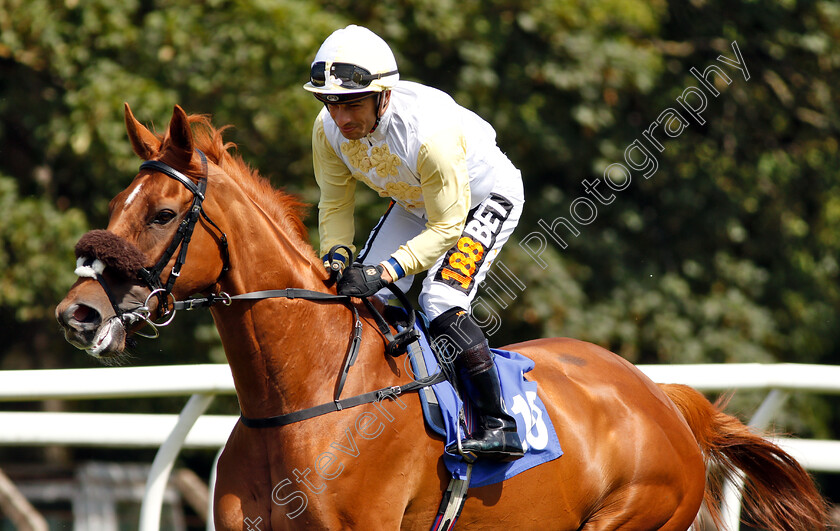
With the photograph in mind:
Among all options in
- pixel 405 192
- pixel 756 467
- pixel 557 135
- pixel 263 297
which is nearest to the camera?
pixel 263 297

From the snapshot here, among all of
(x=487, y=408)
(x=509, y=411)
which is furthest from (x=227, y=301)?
(x=509, y=411)

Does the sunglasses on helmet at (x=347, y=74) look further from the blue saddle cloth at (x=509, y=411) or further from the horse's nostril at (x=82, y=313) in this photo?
the horse's nostril at (x=82, y=313)

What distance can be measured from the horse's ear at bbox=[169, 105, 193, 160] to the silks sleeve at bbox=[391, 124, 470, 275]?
2.78 ft

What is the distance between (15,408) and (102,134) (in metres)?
4.68

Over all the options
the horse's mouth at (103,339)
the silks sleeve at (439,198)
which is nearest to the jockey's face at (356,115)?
the silks sleeve at (439,198)

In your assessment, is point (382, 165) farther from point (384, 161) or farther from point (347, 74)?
point (347, 74)

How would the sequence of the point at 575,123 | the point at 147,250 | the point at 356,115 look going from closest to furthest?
the point at 147,250 < the point at 356,115 < the point at 575,123

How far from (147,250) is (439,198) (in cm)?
108

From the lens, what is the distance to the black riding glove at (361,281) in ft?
10.3

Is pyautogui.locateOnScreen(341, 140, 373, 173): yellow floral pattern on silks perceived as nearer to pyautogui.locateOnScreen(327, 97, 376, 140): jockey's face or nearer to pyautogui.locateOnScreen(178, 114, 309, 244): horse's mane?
pyautogui.locateOnScreen(327, 97, 376, 140): jockey's face

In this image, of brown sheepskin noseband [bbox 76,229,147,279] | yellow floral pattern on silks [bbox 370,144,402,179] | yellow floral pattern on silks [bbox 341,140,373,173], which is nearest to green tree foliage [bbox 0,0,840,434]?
yellow floral pattern on silks [bbox 341,140,373,173]

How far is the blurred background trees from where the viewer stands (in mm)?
8477

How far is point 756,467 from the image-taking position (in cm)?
435

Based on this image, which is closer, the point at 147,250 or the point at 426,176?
the point at 147,250
